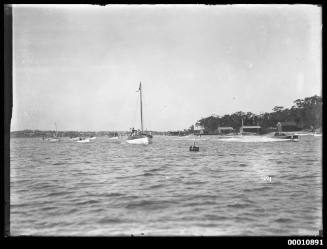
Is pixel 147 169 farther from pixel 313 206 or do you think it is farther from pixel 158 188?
pixel 313 206

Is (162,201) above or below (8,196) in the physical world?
below

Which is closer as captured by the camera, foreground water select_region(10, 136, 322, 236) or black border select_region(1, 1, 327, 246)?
black border select_region(1, 1, 327, 246)

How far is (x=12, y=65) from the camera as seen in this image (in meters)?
6.48
